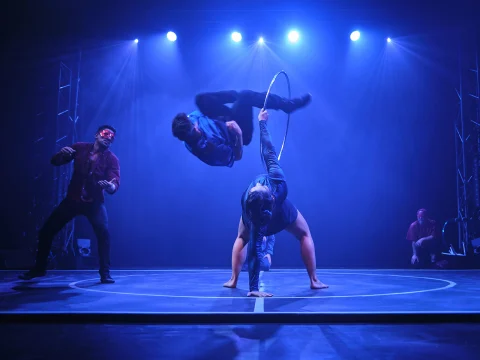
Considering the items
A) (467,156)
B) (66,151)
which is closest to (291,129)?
(467,156)

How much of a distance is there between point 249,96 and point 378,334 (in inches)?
150

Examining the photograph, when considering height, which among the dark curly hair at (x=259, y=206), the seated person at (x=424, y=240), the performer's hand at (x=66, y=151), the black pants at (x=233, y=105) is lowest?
the seated person at (x=424, y=240)

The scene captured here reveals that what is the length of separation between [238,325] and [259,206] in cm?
134

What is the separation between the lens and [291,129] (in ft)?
36.1

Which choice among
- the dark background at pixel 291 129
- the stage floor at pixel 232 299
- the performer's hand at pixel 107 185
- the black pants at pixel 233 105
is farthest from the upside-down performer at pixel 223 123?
the dark background at pixel 291 129

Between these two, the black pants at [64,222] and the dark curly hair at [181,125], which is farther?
the black pants at [64,222]

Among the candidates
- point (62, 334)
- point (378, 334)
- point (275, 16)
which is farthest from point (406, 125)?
point (62, 334)

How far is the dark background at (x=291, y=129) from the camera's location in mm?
10836

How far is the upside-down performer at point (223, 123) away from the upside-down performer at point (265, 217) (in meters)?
0.72

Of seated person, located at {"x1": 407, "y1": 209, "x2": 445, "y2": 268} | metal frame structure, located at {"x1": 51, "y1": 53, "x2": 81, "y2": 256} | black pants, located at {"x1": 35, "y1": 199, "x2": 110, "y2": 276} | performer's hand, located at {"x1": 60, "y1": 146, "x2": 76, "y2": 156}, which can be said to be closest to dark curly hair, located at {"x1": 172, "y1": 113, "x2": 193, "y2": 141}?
performer's hand, located at {"x1": 60, "y1": 146, "x2": 76, "y2": 156}

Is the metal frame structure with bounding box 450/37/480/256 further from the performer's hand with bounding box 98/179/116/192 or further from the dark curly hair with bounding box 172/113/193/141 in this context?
the performer's hand with bounding box 98/179/116/192

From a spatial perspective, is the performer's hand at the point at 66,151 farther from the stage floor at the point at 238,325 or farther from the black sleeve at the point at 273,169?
the black sleeve at the point at 273,169

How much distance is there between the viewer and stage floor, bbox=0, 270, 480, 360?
2393 millimetres

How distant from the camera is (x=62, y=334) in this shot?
9.19 feet
